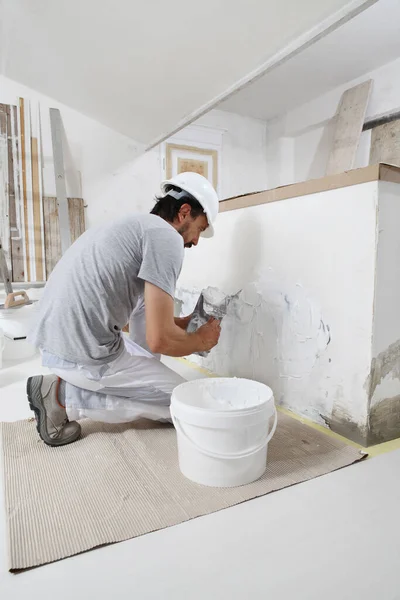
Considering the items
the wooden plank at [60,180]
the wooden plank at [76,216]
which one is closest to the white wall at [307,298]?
the wooden plank at [60,180]

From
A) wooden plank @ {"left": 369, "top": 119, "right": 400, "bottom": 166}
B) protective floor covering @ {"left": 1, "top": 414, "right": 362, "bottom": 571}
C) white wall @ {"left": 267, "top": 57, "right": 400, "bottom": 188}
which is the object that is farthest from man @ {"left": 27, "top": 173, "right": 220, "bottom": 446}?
white wall @ {"left": 267, "top": 57, "right": 400, "bottom": 188}

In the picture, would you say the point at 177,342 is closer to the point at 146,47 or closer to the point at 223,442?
the point at 223,442

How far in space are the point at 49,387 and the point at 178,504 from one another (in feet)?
2.47

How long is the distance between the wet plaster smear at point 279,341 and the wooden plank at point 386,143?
244 centimetres

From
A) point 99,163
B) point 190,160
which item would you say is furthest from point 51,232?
point 190,160

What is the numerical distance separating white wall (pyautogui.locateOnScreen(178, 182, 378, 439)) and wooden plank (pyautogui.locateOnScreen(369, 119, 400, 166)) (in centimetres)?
227

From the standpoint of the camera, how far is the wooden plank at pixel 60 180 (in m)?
3.65

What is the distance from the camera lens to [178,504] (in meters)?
1.21

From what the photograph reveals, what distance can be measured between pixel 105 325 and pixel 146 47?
2012 millimetres

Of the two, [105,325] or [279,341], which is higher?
[105,325]

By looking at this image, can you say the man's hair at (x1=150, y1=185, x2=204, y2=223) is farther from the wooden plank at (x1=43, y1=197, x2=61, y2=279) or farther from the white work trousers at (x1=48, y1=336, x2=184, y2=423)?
the wooden plank at (x1=43, y1=197, x2=61, y2=279)

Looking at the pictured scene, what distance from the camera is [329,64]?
12.5 feet

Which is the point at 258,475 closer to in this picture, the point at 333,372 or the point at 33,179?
the point at 333,372

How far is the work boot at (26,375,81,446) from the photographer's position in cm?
159
